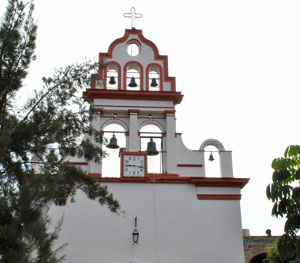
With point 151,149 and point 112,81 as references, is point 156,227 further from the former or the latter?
point 112,81

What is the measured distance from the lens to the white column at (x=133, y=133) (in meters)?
12.1

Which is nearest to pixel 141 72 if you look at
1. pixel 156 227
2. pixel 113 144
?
pixel 113 144

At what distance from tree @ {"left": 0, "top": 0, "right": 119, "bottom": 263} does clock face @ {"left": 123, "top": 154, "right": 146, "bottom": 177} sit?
2.62m

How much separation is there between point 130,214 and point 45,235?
502 cm

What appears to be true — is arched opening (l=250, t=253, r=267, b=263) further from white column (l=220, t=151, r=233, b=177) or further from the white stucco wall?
white column (l=220, t=151, r=233, b=177)

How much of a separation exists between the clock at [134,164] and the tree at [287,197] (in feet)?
10.2

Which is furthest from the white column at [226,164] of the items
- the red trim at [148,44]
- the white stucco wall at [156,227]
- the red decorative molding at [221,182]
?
the red trim at [148,44]

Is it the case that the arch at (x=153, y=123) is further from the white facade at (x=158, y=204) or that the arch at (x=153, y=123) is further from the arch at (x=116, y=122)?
the arch at (x=116, y=122)

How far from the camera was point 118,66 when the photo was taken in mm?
12836

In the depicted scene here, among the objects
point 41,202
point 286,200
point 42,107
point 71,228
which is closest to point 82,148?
point 42,107

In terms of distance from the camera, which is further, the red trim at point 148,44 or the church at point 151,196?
the red trim at point 148,44

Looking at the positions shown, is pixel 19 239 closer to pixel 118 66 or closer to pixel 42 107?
pixel 42 107

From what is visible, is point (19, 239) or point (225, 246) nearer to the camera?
Answer: point (19, 239)

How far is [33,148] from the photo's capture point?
768 cm
